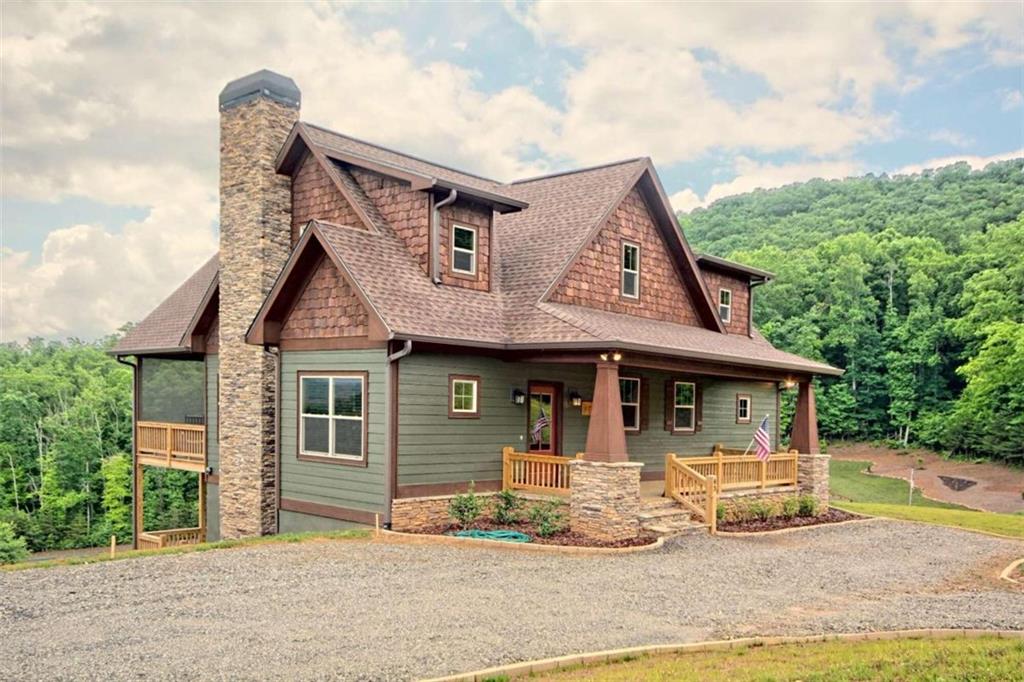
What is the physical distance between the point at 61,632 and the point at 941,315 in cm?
5296

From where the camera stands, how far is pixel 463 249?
1600 centimetres

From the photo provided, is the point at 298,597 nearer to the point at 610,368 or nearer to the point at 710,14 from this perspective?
the point at 610,368

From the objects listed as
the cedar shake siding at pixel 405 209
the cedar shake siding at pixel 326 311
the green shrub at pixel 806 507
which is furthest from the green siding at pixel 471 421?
the green shrub at pixel 806 507

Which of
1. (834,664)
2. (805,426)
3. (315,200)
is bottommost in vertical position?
(834,664)

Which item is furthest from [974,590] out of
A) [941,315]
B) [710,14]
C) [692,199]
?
[692,199]

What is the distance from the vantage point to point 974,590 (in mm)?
10812

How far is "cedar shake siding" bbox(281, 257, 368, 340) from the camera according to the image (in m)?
14.2

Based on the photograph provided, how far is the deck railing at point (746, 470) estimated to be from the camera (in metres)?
16.1

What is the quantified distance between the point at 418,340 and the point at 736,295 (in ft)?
43.6

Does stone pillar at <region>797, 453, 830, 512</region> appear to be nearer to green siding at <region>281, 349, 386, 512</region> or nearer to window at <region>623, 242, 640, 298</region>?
window at <region>623, 242, 640, 298</region>

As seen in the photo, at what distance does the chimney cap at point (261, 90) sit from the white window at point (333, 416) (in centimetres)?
617

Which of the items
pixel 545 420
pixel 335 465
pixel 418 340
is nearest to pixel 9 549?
pixel 335 465

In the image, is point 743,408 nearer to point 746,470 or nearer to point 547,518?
point 746,470

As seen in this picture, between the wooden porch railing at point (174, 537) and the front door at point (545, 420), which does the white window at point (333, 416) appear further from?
the wooden porch railing at point (174, 537)
